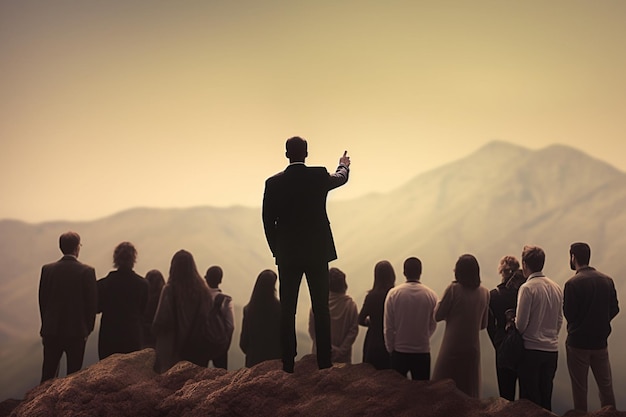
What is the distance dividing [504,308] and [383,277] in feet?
3.13

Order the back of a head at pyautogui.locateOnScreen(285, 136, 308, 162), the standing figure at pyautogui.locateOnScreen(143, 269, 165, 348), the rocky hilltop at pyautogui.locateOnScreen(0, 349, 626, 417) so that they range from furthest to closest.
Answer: the standing figure at pyautogui.locateOnScreen(143, 269, 165, 348), the back of a head at pyautogui.locateOnScreen(285, 136, 308, 162), the rocky hilltop at pyautogui.locateOnScreen(0, 349, 626, 417)

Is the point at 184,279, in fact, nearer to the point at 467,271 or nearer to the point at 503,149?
the point at 467,271

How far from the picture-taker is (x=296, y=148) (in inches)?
175

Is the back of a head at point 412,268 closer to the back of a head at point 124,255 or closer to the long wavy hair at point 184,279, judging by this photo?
the long wavy hair at point 184,279

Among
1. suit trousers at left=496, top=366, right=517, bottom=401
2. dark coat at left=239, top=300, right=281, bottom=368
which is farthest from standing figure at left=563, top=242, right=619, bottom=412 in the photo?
dark coat at left=239, top=300, right=281, bottom=368

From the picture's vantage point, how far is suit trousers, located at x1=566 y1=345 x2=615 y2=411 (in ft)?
16.3

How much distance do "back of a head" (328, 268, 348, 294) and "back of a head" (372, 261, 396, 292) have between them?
1.17 feet

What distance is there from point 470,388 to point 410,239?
13342 millimetres

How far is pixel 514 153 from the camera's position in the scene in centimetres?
1886

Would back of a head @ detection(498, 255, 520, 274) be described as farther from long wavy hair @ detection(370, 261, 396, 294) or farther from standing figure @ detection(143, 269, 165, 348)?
standing figure @ detection(143, 269, 165, 348)

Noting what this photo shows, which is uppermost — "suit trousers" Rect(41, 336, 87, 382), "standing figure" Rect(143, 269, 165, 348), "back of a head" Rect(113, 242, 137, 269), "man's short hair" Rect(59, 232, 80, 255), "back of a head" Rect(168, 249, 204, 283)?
→ "man's short hair" Rect(59, 232, 80, 255)

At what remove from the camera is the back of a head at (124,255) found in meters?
5.59

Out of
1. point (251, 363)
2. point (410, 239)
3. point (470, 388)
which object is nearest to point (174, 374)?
point (251, 363)

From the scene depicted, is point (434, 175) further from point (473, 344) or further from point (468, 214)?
point (473, 344)
